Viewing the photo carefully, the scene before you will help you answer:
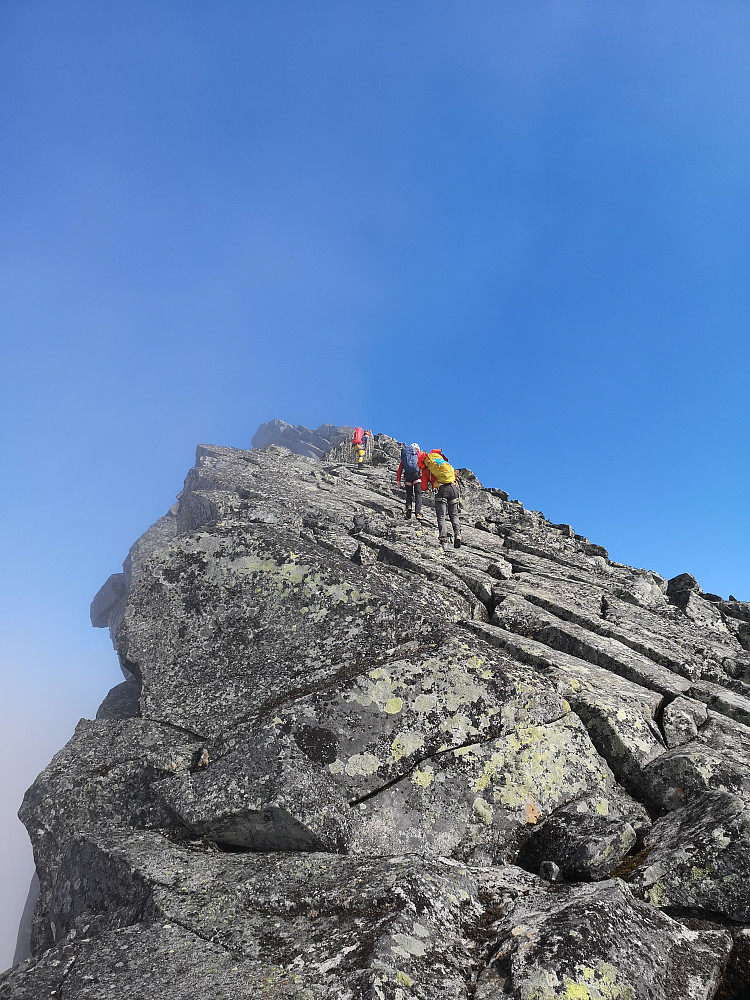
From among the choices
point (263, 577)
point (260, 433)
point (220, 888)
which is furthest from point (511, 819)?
point (260, 433)

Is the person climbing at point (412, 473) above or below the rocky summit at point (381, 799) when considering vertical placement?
above

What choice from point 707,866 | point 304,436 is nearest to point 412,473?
point 707,866

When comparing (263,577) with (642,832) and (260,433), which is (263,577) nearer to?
(642,832)

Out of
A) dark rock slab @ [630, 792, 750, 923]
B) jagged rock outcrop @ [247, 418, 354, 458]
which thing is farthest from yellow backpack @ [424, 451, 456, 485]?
jagged rock outcrop @ [247, 418, 354, 458]

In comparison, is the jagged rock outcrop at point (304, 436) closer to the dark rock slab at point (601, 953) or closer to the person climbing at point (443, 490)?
the person climbing at point (443, 490)

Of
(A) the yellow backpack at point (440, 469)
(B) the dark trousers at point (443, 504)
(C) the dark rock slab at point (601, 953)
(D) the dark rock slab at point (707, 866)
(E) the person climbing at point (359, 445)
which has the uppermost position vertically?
(E) the person climbing at point (359, 445)

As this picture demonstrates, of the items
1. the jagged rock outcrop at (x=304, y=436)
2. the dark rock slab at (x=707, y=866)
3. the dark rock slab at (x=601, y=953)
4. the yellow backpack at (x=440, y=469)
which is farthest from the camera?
the jagged rock outcrop at (x=304, y=436)

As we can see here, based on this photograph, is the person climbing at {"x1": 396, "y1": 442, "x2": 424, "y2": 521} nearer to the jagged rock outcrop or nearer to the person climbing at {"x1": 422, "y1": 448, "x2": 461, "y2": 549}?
the person climbing at {"x1": 422, "y1": 448, "x2": 461, "y2": 549}

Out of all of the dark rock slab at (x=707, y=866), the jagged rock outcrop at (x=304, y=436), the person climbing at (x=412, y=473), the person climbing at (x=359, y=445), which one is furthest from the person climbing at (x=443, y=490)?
the jagged rock outcrop at (x=304, y=436)

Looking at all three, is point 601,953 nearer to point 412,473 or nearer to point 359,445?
point 412,473

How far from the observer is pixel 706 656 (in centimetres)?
1812

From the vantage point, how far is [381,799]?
32.5ft

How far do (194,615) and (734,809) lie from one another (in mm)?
11487

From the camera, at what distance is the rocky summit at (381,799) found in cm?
652
